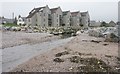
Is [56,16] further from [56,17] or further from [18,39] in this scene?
[18,39]

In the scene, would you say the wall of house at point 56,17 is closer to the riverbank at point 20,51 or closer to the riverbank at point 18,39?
the riverbank at point 18,39

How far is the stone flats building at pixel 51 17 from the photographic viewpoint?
87.1 meters

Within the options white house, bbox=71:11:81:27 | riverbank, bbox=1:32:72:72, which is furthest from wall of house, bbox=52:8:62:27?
riverbank, bbox=1:32:72:72

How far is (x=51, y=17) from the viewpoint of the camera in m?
91.2

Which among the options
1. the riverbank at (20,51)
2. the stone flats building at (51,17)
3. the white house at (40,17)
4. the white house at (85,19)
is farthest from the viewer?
the white house at (85,19)

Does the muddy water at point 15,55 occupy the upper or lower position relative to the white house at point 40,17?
lower

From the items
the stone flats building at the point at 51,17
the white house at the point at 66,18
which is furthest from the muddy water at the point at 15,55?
the white house at the point at 66,18

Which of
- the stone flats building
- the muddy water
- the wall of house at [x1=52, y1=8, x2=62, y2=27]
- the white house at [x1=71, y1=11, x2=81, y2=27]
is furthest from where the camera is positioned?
the white house at [x1=71, y1=11, x2=81, y2=27]

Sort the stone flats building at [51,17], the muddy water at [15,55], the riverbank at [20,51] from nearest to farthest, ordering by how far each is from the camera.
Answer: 1. the muddy water at [15,55]
2. the riverbank at [20,51]
3. the stone flats building at [51,17]

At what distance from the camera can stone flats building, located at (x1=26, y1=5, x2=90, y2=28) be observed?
286 feet

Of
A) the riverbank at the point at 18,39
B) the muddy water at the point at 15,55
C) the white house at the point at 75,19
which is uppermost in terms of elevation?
the white house at the point at 75,19

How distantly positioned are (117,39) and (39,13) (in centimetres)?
5355

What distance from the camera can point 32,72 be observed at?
12.5 metres

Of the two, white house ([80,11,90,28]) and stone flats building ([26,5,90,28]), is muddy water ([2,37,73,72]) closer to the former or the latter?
stone flats building ([26,5,90,28])
